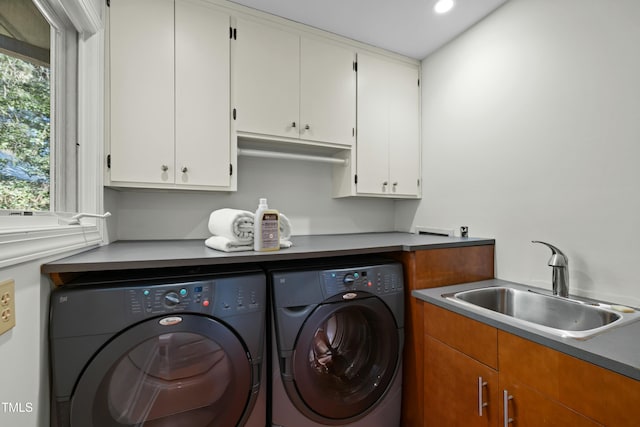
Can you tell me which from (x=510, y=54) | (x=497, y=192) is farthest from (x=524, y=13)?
(x=497, y=192)

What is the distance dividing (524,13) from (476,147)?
775 mm

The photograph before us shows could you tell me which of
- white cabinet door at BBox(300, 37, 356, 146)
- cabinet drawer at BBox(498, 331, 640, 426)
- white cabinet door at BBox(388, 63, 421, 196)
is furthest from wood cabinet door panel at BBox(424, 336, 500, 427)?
white cabinet door at BBox(300, 37, 356, 146)

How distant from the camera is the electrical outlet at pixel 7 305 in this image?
724 mm

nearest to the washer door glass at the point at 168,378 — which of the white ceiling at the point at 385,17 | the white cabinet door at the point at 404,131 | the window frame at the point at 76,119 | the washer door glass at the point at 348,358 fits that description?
the washer door glass at the point at 348,358

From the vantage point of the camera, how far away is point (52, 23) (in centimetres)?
122

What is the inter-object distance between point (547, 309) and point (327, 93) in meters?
1.82

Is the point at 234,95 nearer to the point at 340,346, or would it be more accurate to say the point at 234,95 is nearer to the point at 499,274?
the point at 340,346

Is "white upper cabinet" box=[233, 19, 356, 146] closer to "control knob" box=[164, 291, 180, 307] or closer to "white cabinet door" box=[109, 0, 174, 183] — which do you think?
"white cabinet door" box=[109, 0, 174, 183]

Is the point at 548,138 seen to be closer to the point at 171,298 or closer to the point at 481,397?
the point at 481,397

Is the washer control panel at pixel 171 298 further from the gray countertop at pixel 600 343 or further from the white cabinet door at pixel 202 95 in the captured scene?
the gray countertop at pixel 600 343

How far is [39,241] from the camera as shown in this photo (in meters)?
0.90

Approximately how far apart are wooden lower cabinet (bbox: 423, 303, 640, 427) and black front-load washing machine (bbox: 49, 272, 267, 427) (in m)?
0.88

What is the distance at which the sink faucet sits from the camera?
4.51 ft

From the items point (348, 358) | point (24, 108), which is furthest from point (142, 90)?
point (348, 358)
